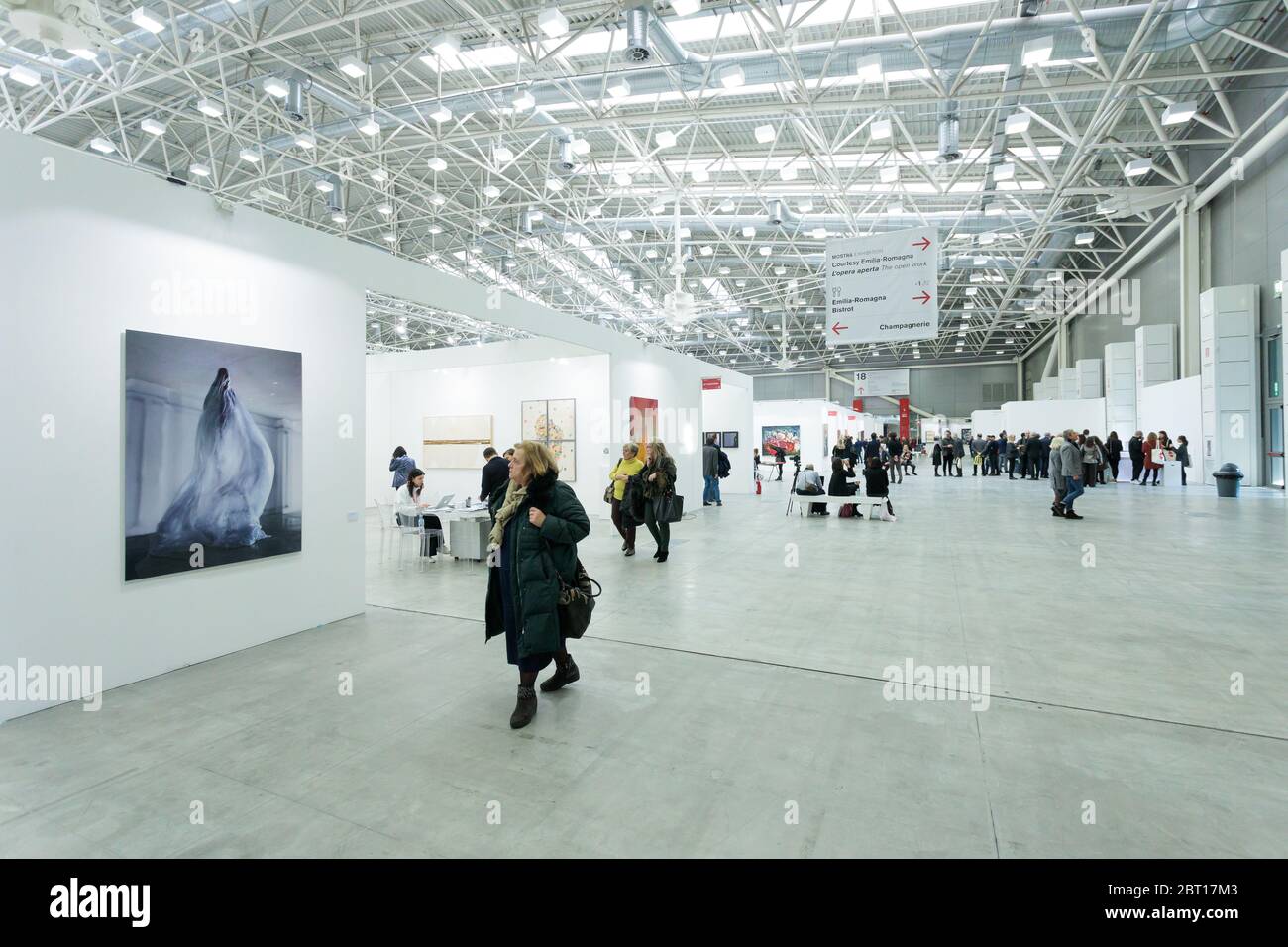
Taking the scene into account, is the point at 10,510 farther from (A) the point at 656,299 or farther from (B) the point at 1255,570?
(A) the point at 656,299

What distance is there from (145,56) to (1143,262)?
88.4 ft

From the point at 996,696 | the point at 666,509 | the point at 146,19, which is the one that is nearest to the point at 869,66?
the point at 666,509

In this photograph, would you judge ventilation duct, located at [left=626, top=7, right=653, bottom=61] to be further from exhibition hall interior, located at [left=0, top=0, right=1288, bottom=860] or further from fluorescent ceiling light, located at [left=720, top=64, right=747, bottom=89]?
fluorescent ceiling light, located at [left=720, top=64, right=747, bottom=89]

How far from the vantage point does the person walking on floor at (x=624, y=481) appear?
8273 millimetres

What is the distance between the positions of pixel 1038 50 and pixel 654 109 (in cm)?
588

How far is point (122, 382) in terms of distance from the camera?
12.9 ft

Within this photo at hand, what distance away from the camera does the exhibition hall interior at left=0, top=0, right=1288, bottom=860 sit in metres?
2.61

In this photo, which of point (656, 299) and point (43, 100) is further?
point (656, 299)

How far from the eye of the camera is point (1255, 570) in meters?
6.57

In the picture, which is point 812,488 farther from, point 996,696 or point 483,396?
point 996,696

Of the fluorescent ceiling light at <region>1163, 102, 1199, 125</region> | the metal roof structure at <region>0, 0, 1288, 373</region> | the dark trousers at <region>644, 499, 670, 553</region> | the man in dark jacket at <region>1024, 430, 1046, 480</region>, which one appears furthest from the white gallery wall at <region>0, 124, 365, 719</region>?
the man in dark jacket at <region>1024, 430, 1046, 480</region>

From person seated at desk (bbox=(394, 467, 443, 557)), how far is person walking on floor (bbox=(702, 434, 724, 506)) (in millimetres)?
6756

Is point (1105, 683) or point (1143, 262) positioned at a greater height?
point (1143, 262)
